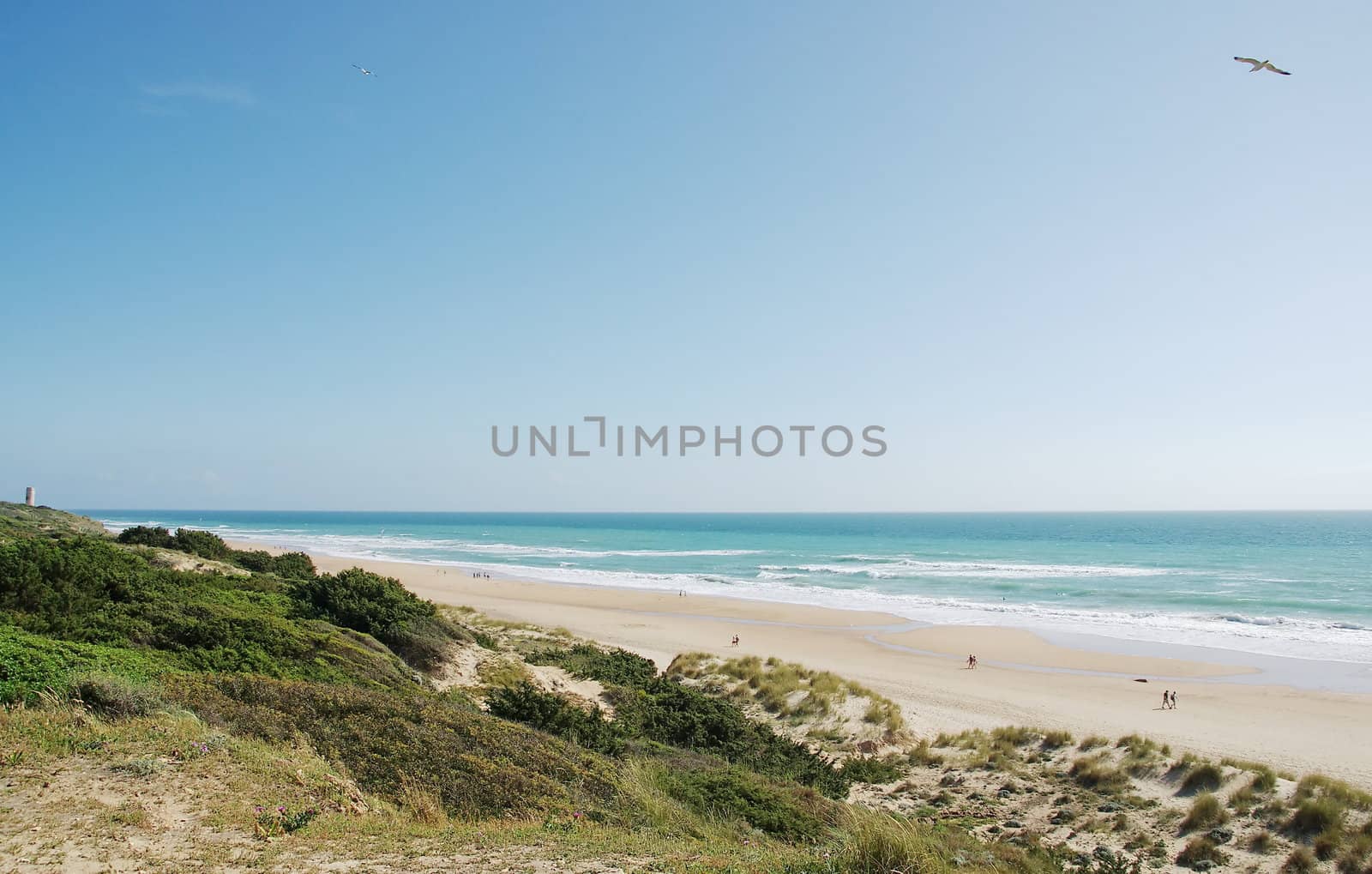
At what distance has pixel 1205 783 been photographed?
11695 mm

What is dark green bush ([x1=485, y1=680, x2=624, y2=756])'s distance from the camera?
427 inches

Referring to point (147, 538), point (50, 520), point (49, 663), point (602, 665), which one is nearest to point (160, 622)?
point (49, 663)

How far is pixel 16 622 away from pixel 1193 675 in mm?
31602

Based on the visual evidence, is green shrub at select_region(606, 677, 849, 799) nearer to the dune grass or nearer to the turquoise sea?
the dune grass

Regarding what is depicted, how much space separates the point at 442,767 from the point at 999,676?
72.7 ft

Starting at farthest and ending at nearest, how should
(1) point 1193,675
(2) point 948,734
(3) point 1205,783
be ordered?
(1) point 1193,675, (2) point 948,734, (3) point 1205,783

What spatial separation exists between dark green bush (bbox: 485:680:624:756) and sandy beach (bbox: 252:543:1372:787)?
9.41 m

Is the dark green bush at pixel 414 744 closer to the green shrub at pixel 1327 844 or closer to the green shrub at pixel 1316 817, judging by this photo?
the green shrub at pixel 1327 844

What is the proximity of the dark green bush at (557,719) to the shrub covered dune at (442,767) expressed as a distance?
5cm

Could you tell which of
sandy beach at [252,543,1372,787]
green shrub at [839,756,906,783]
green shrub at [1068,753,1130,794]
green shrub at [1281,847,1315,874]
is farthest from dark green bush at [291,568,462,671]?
green shrub at [1281,847,1315,874]

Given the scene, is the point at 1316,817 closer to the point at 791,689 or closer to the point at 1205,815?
the point at 1205,815

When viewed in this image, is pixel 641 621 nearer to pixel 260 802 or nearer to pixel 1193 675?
pixel 1193 675

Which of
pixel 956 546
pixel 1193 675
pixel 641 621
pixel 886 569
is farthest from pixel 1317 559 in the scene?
pixel 641 621

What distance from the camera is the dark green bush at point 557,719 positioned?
1085 cm
